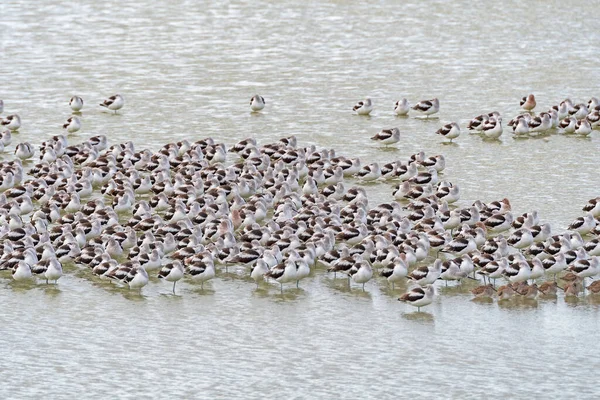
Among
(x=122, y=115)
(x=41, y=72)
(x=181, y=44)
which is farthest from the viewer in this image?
(x=181, y=44)

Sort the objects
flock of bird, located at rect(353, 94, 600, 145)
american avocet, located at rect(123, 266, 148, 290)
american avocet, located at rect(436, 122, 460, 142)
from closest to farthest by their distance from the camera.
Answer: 1. american avocet, located at rect(123, 266, 148, 290)
2. american avocet, located at rect(436, 122, 460, 142)
3. flock of bird, located at rect(353, 94, 600, 145)

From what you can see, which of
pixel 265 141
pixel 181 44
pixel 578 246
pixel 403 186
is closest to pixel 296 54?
pixel 181 44

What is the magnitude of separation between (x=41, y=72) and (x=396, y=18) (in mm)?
15014

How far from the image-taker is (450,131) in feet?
111

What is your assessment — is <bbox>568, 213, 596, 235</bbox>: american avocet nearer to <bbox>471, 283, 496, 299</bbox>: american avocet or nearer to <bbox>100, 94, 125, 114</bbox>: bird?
<bbox>471, 283, 496, 299</bbox>: american avocet

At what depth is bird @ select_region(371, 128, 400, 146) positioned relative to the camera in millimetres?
33375

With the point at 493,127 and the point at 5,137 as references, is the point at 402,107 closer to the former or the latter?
the point at 493,127

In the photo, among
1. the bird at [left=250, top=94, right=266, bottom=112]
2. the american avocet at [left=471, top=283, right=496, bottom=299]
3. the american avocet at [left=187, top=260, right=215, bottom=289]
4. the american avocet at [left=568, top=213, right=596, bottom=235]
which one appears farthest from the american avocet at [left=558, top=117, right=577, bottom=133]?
the american avocet at [left=187, top=260, right=215, bottom=289]

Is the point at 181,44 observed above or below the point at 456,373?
above

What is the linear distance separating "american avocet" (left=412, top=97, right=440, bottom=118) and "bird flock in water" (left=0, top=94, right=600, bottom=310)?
3.36 m

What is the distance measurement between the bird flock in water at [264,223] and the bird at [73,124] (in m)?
1.83

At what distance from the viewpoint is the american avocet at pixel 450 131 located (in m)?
33.8

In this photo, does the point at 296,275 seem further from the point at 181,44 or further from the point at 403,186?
the point at 181,44

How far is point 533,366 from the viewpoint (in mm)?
19906
